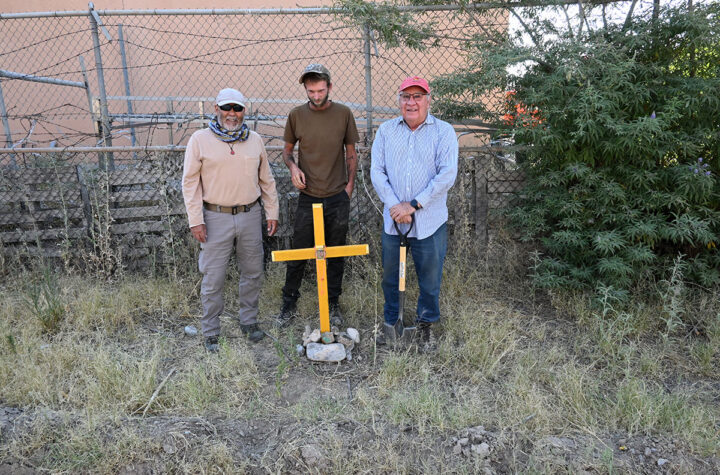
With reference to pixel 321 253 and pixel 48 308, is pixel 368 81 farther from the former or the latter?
pixel 48 308

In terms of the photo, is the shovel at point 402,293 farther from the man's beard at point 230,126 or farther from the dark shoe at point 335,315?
the man's beard at point 230,126

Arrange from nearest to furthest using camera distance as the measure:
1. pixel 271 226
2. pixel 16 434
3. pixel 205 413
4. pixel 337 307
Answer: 1. pixel 16 434
2. pixel 205 413
3. pixel 271 226
4. pixel 337 307

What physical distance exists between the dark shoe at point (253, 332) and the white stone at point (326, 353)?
1.86 ft

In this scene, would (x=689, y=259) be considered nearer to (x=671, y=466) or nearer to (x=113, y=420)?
(x=671, y=466)

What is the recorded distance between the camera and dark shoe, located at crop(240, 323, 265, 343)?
4.04 metres

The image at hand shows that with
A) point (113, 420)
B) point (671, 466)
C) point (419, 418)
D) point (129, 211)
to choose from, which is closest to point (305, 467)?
point (419, 418)

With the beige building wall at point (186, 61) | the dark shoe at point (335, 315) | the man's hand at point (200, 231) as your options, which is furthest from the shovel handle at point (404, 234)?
the beige building wall at point (186, 61)

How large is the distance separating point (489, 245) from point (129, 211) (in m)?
3.64

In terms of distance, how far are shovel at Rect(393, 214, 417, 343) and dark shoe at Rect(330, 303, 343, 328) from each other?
0.59m

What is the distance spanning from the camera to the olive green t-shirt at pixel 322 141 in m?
3.98

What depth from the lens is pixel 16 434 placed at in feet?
9.46

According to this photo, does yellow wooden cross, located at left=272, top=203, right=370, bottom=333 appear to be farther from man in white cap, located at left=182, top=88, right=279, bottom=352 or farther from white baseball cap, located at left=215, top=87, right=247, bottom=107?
white baseball cap, located at left=215, top=87, right=247, bottom=107

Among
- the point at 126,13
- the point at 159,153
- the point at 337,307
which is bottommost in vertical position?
the point at 337,307

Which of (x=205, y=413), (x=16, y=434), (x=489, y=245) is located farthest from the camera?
(x=489, y=245)
